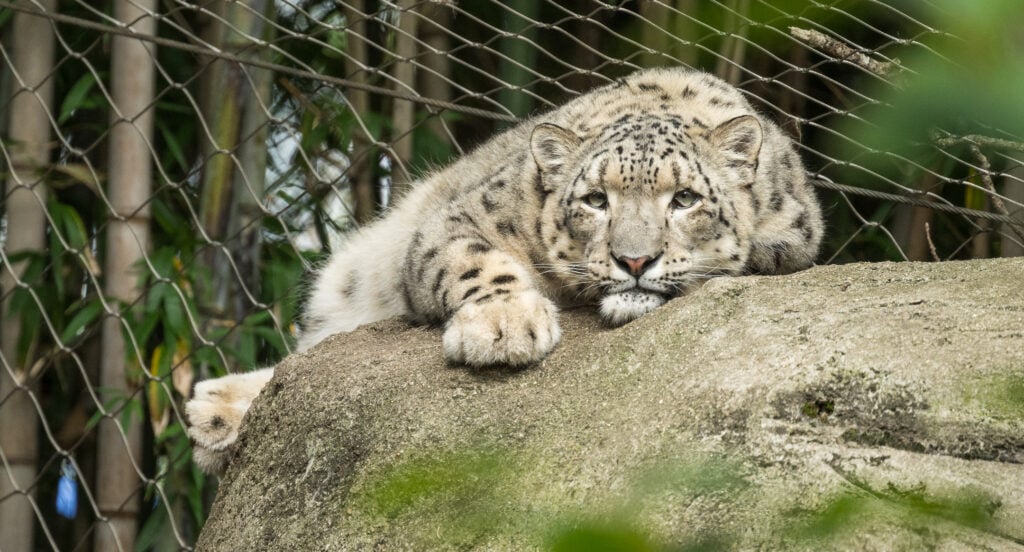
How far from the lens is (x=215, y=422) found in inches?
112

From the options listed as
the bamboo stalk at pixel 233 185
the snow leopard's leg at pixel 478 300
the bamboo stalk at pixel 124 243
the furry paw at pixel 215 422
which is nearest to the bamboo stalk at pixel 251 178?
the bamboo stalk at pixel 233 185

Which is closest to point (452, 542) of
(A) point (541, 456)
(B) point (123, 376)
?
(A) point (541, 456)

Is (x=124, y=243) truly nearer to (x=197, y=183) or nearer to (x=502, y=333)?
(x=197, y=183)

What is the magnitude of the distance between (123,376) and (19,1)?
1259 mm

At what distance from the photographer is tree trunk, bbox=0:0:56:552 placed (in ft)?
13.5

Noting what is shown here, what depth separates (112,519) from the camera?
4039mm

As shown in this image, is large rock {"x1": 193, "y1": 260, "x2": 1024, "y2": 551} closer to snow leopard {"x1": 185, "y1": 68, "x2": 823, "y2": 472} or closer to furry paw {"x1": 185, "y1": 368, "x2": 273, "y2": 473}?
snow leopard {"x1": 185, "y1": 68, "x2": 823, "y2": 472}

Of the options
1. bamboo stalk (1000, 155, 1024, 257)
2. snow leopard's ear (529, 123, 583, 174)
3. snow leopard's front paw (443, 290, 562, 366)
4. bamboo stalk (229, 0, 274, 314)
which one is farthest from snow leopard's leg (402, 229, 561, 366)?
bamboo stalk (1000, 155, 1024, 257)

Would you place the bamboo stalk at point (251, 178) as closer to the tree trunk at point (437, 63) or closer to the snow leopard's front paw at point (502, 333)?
the tree trunk at point (437, 63)

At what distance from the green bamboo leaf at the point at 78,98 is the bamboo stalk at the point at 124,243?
116 mm

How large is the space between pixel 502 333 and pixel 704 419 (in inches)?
19.9

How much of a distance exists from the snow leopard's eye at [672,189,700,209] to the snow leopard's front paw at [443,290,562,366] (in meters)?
0.47

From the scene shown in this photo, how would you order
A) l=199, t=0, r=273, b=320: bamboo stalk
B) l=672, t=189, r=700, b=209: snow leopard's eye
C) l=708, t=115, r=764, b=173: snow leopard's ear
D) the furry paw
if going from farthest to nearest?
l=199, t=0, r=273, b=320: bamboo stalk → the furry paw → l=708, t=115, r=764, b=173: snow leopard's ear → l=672, t=189, r=700, b=209: snow leopard's eye

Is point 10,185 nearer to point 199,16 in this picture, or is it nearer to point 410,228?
point 199,16
